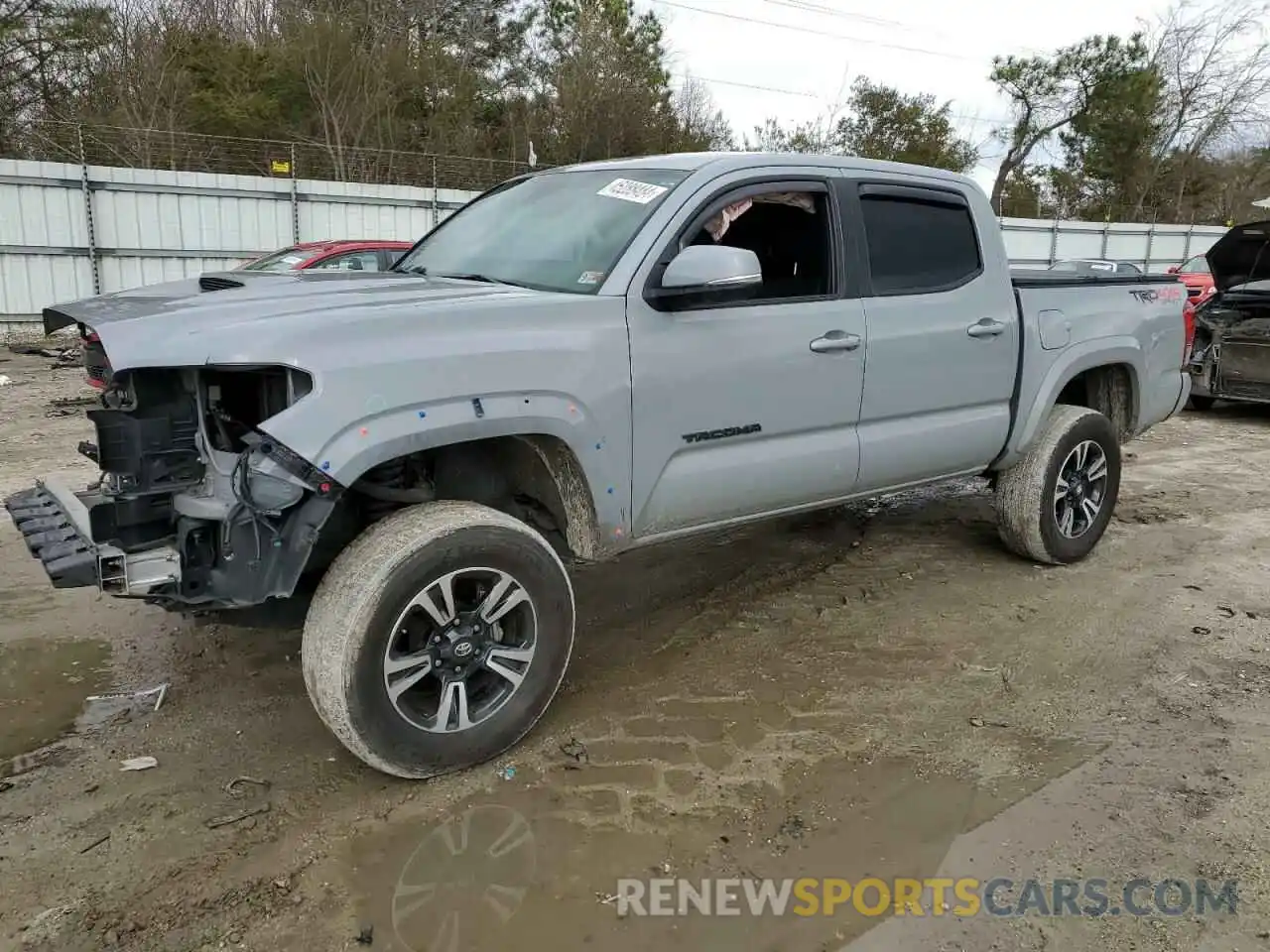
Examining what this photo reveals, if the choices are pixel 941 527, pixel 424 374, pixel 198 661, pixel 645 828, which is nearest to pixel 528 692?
pixel 645 828

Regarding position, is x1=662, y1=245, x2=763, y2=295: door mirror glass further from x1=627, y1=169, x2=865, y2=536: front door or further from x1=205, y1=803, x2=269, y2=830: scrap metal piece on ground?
x1=205, y1=803, x2=269, y2=830: scrap metal piece on ground

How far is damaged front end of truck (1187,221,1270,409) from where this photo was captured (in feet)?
30.1

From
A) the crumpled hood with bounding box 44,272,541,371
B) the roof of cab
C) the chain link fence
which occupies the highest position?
the chain link fence

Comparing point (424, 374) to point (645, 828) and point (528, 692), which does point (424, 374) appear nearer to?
point (528, 692)

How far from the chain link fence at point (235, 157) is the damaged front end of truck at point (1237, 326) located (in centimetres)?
948

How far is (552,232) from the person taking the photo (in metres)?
3.67

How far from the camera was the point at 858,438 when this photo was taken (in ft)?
12.8

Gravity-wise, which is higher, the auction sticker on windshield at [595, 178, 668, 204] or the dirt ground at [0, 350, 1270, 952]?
the auction sticker on windshield at [595, 178, 668, 204]

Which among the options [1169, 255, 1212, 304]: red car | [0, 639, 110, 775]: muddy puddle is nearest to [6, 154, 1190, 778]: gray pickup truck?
[0, 639, 110, 775]: muddy puddle

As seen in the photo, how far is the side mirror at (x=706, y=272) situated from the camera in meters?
3.09

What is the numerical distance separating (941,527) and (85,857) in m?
4.73

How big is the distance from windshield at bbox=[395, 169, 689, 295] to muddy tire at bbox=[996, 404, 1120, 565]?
2.49 metres

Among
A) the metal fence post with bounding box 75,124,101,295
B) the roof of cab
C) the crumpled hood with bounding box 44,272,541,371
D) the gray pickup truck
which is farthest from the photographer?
the metal fence post with bounding box 75,124,101,295

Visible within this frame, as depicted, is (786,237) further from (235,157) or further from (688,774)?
(235,157)
